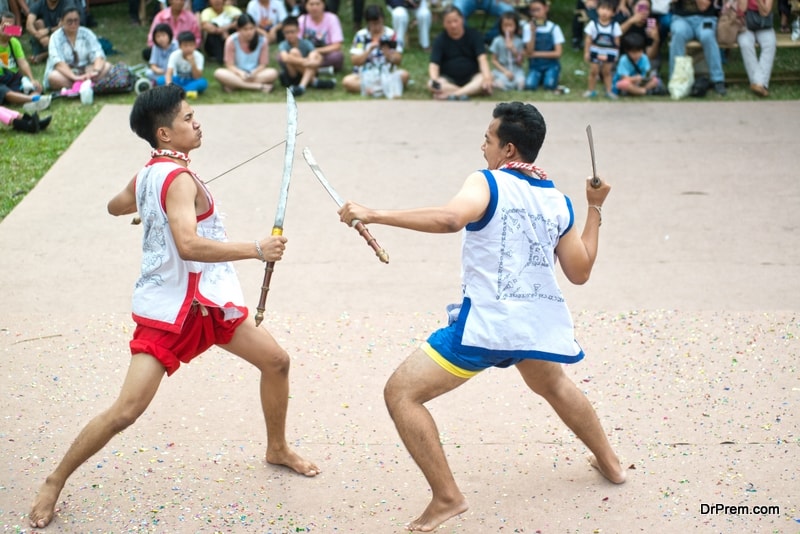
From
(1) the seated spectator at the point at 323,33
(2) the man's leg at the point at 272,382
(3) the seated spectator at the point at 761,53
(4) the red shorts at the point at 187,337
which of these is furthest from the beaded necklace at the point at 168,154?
(3) the seated spectator at the point at 761,53

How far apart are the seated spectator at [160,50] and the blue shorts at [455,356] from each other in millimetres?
7700

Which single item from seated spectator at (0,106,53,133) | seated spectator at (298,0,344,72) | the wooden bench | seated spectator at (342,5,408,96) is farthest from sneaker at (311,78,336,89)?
the wooden bench

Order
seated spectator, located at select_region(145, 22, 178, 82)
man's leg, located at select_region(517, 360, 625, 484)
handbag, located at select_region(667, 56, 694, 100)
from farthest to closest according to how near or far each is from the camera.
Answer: seated spectator, located at select_region(145, 22, 178, 82) < handbag, located at select_region(667, 56, 694, 100) < man's leg, located at select_region(517, 360, 625, 484)

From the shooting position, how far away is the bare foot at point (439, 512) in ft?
12.2

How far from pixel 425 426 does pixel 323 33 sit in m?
8.31

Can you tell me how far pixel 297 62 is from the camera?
426 inches

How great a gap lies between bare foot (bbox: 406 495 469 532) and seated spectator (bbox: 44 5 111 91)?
7.86 m

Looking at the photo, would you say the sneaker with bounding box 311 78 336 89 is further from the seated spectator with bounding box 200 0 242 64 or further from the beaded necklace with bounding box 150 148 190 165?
the beaded necklace with bounding box 150 148 190 165

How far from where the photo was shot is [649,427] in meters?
4.50

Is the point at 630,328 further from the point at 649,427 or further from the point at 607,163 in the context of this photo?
the point at 607,163

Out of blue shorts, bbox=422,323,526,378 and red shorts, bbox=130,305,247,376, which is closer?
blue shorts, bbox=422,323,526,378

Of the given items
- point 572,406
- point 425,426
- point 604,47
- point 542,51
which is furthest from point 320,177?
point 542,51

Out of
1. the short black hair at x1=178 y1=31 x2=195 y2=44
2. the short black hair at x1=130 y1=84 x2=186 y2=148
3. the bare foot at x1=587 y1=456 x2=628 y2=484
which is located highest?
the short black hair at x1=130 y1=84 x2=186 y2=148

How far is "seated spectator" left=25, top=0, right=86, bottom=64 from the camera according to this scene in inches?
466
